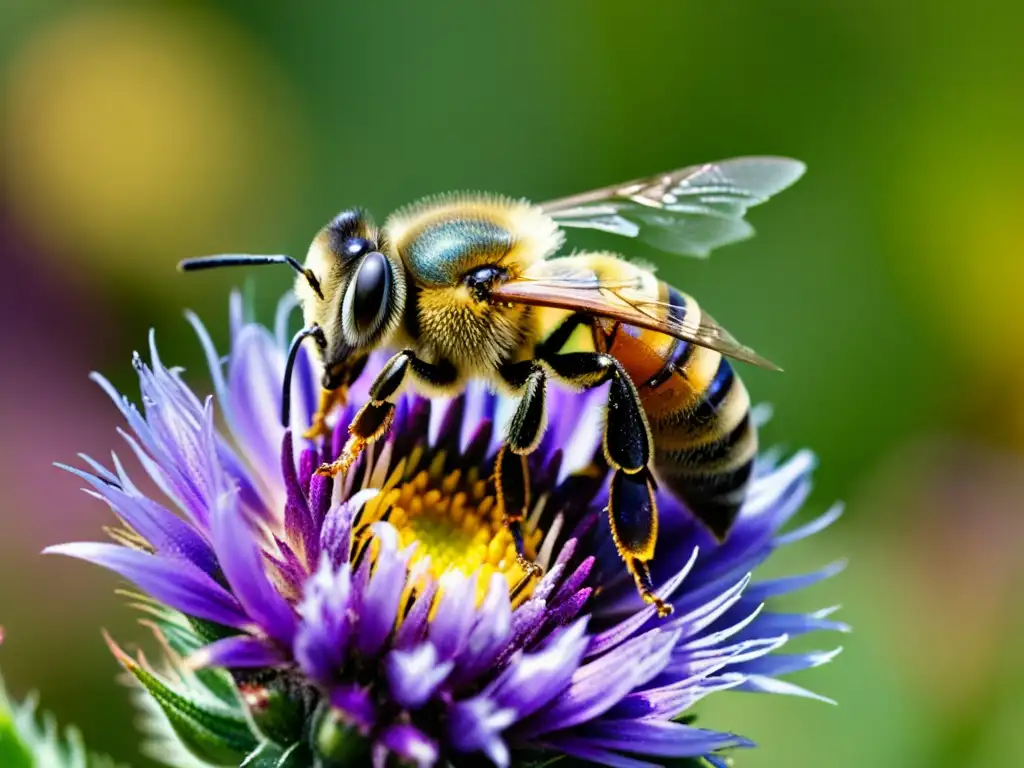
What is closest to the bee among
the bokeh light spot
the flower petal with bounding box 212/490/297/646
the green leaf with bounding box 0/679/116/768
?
→ the flower petal with bounding box 212/490/297/646

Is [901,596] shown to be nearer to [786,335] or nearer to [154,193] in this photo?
[786,335]

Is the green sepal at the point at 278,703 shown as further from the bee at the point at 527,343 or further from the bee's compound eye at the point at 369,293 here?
the bee's compound eye at the point at 369,293

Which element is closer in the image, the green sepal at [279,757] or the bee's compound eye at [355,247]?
the green sepal at [279,757]

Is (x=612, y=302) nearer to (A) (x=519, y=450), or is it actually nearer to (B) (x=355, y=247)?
(A) (x=519, y=450)

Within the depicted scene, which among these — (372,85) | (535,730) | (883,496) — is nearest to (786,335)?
(883,496)

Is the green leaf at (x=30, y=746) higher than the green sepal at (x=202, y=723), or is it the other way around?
the green sepal at (x=202, y=723)

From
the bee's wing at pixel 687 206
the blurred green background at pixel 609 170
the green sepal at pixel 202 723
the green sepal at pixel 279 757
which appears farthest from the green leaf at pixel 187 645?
the blurred green background at pixel 609 170

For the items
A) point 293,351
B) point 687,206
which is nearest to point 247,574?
point 293,351
